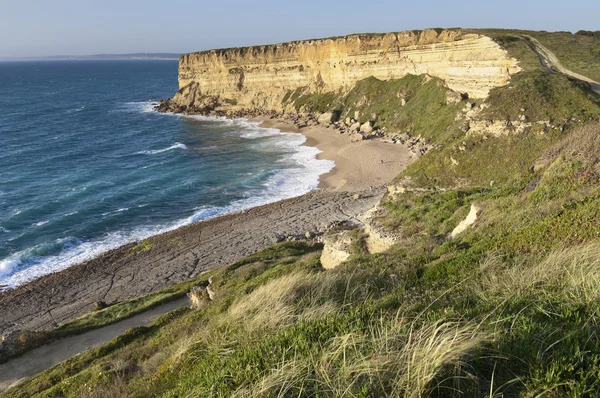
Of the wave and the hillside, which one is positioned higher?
the hillside

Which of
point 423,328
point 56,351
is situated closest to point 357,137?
point 56,351

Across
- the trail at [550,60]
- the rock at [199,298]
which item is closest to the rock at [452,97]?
the trail at [550,60]

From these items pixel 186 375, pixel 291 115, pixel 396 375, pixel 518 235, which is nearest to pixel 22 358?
pixel 186 375

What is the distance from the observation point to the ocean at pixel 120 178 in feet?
103

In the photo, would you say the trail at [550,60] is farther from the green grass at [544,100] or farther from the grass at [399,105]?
the grass at [399,105]

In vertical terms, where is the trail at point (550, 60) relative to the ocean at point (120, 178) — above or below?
above

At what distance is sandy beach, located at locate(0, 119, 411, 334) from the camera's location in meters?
23.8

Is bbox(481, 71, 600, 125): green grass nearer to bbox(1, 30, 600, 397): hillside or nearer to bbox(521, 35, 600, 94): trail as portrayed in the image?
bbox(521, 35, 600, 94): trail

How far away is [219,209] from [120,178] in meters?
15.3

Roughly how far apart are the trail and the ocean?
24.0m

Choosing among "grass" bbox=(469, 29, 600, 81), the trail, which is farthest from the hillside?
"grass" bbox=(469, 29, 600, 81)

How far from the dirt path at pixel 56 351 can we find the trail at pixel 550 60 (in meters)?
37.0

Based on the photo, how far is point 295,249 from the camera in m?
23.2

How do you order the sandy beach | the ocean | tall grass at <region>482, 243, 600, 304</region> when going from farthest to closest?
the ocean → the sandy beach → tall grass at <region>482, 243, 600, 304</region>
